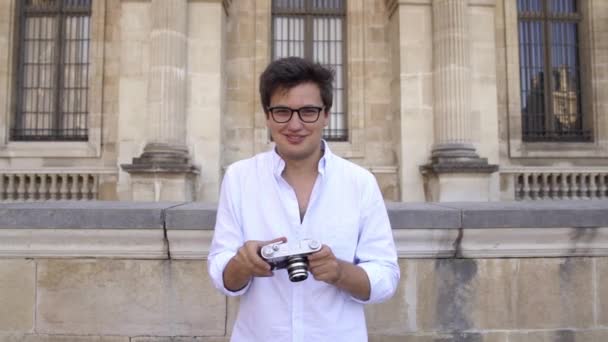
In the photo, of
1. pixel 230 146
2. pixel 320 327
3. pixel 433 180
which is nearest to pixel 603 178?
pixel 433 180

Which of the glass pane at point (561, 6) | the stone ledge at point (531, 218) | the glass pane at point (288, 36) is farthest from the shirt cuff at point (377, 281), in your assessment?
the glass pane at point (561, 6)

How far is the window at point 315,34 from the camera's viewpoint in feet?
38.3

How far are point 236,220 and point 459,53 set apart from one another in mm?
9493

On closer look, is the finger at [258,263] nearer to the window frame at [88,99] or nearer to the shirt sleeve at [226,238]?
the shirt sleeve at [226,238]

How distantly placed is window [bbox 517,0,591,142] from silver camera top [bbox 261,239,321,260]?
11.6 m

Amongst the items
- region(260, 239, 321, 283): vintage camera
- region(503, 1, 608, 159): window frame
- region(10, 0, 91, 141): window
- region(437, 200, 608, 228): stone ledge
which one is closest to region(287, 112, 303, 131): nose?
region(260, 239, 321, 283): vintage camera

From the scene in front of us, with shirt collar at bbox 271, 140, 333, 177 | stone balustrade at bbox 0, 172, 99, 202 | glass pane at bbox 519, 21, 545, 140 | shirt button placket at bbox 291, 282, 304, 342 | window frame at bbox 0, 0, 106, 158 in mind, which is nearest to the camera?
shirt button placket at bbox 291, 282, 304, 342

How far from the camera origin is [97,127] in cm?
1111

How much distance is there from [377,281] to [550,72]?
12034 mm

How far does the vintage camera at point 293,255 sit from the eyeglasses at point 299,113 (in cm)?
40

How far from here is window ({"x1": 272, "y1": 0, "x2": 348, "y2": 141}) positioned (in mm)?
11664

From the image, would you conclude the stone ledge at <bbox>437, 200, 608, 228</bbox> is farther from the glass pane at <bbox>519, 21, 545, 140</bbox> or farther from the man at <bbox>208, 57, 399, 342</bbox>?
the glass pane at <bbox>519, 21, 545, 140</bbox>

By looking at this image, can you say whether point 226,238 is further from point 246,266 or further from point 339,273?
point 339,273

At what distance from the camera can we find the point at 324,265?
1.38 meters
